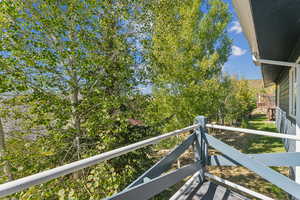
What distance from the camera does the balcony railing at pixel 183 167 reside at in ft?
2.60

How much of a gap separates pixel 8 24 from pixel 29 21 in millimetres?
351

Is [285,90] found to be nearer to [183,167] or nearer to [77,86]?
[183,167]

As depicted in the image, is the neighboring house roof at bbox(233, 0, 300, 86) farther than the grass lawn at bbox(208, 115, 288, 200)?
No

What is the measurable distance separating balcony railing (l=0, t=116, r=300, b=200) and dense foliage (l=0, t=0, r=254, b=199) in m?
1.36

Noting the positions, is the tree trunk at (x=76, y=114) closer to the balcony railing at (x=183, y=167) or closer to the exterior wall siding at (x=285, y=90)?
the balcony railing at (x=183, y=167)

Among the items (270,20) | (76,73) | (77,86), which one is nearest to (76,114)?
(77,86)

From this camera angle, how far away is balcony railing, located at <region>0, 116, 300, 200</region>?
792mm

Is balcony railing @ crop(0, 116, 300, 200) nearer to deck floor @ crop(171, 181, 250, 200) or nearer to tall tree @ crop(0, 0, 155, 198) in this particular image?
deck floor @ crop(171, 181, 250, 200)

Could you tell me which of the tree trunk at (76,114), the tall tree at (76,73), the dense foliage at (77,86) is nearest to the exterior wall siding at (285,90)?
the dense foliage at (77,86)

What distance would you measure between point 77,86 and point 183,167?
2.57 m

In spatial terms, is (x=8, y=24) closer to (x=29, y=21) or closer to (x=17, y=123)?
(x=29, y=21)

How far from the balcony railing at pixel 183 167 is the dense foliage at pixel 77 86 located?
53.4 inches

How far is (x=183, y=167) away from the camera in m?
1.73

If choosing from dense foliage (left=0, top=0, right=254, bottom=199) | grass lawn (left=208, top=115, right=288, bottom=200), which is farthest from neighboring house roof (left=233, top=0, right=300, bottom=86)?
grass lawn (left=208, top=115, right=288, bottom=200)
